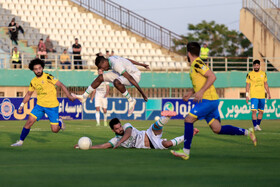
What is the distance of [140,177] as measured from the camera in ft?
26.2

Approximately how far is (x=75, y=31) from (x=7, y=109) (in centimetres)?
1286

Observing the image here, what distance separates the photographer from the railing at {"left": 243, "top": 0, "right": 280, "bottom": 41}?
38.8 metres

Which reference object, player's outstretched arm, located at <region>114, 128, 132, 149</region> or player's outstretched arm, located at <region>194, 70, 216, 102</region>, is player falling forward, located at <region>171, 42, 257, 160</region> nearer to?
player's outstretched arm, located at <region>194, 70, 216, 102</region>

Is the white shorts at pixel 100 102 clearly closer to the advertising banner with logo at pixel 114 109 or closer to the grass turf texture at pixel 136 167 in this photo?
the advertising banner with logo at pixel 114 109

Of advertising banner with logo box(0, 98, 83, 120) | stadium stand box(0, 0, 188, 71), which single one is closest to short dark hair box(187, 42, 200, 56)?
advertising banner with logo box(0, 98, 83, 120)

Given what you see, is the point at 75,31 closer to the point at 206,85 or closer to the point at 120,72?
the point at 120,72

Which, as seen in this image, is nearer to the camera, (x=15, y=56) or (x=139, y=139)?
(x=139, y=139)

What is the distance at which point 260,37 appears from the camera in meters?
40.7

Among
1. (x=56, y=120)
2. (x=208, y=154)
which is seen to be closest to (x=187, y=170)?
(x=208, y=154)

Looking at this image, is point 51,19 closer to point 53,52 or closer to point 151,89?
point 53,52

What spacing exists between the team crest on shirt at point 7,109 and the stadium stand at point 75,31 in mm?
9013

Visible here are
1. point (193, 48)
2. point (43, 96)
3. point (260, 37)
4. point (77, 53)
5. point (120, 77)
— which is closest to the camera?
point (193, 48)

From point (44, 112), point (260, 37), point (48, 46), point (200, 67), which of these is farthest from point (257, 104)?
point (260, 37)

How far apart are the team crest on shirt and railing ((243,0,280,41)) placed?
1841 centimetres
